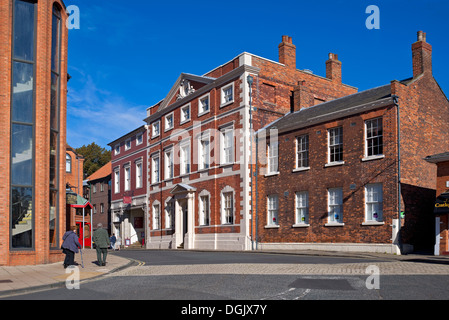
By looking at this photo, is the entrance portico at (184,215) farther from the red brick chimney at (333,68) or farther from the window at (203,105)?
the red brick chimney at (333,68)

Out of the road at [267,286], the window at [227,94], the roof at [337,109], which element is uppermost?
the window at [227,94]

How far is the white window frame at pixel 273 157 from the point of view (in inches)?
1204

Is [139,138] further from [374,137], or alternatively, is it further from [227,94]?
[374,137]

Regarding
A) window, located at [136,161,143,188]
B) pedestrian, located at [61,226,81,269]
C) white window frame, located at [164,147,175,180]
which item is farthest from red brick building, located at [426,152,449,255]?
window, located at [136,161,143,188]

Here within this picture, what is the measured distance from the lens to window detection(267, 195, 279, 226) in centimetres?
3024

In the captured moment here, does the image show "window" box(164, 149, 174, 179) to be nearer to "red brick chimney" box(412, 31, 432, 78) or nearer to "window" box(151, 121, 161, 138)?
"window" box(151, 121, 161, 138)

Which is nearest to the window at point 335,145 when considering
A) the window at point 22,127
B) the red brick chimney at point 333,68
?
the red brick chimney at point 333,68

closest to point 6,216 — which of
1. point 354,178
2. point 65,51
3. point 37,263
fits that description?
point 37,263

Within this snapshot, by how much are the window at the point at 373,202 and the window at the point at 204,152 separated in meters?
13.5

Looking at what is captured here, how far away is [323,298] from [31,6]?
15883 mm

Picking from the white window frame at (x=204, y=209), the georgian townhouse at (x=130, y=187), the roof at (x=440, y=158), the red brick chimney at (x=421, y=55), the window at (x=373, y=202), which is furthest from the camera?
the georgian townhouse at (x=130, y=187)

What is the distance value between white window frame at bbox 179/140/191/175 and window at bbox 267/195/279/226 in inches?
358

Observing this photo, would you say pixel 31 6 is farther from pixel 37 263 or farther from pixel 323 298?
pixel 323 298

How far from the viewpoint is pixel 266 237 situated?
101ft
